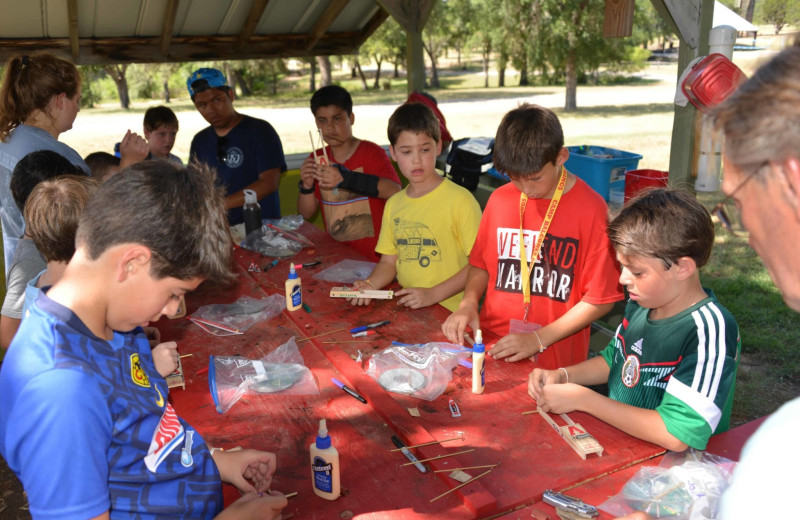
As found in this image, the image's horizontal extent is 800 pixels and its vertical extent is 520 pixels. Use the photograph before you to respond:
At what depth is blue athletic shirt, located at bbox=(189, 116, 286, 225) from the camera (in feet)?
15.0

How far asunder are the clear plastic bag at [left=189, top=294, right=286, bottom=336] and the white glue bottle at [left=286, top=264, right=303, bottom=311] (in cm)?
7

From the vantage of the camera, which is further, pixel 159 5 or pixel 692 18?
pixel 159 5

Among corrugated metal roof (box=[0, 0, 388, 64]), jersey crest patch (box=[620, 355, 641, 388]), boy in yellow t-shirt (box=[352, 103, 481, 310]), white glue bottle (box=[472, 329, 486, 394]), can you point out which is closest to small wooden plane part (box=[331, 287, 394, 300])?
boy in yellow t-shirt (box=[352, 103, 481, 310])

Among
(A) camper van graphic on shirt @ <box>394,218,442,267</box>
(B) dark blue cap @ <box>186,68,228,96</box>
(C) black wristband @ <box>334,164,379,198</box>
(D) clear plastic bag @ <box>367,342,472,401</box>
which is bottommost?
(D) clear plastic bag @ <box>367,342,472,401</box>

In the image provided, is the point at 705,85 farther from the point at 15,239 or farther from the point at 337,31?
the point at 337,31

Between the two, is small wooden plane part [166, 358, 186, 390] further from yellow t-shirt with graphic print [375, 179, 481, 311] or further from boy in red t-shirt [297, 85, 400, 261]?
boy in red t-shirt [297, 85, 400, 261]

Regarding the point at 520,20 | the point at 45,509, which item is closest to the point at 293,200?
the point at 45,509

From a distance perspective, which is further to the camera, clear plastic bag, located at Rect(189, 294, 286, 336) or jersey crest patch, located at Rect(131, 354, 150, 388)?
clear plastic bag, located at Rect(189, 294, 286, 336)

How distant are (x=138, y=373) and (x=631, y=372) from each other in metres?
1.53

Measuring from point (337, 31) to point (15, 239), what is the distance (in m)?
5.35

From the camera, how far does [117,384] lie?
4.02 ft

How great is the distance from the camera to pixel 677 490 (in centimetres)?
146

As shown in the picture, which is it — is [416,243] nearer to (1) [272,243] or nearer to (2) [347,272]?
(2) [347,272]

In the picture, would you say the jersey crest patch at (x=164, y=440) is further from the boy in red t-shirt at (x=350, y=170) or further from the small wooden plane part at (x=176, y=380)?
the boy in red t-shirt at (x=350, y=170)
